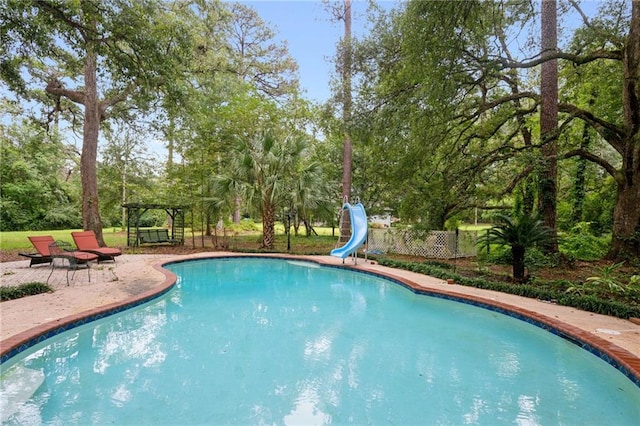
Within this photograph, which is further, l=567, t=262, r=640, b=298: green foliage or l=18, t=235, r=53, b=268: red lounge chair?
l=18, t=235, r=53, b=268: red lounge chair

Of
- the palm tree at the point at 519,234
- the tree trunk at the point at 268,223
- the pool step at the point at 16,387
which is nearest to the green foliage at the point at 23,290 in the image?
the pool step at the point at 16,387

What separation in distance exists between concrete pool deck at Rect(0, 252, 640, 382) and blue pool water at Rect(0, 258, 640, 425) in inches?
7.8

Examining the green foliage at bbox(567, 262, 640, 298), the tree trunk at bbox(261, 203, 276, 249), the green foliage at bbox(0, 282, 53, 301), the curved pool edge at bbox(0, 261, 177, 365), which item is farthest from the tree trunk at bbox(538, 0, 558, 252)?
the green foliage at bbox(0, 282, 53, 301)

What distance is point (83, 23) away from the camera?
6082mm

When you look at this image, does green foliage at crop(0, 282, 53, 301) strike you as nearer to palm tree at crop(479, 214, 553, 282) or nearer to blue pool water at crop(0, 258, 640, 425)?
blue pool water at crop(0, 258, 640, 425)

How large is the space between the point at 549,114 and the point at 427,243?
5.26 meters

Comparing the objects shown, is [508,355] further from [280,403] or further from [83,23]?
[83,23]

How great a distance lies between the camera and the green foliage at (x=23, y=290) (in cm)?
529

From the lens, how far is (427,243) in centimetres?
1151

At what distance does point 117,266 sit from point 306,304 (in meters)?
5.52

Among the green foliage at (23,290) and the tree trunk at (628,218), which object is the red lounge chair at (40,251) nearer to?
the green foliage at (23,290)

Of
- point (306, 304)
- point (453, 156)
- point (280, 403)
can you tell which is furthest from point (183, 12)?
point (280, 403)

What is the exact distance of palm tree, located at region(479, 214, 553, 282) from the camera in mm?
6438

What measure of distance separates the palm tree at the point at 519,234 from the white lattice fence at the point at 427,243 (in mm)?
3528
